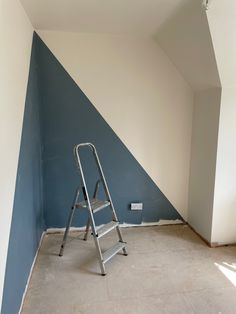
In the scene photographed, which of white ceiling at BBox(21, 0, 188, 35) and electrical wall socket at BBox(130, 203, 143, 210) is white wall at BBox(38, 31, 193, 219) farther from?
electrical wall socket at BBox(130, 203, 143, 210)

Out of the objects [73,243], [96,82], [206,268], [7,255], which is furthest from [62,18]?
[206,268]

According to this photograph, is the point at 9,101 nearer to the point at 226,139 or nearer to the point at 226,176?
the point at 226,139

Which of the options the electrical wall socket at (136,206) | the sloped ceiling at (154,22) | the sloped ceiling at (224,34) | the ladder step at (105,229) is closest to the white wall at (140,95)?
the sloped ceiling at (154,22)

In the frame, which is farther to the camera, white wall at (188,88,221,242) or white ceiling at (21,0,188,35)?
white wall at (188,88,221,242)

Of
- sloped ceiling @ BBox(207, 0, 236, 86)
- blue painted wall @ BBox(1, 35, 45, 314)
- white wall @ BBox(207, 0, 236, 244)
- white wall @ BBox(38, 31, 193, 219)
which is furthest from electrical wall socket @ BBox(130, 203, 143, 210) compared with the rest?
sloped ceiling @ BBox(207, 0, 236, 86)

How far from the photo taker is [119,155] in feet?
9.45

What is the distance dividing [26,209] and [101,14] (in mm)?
1738

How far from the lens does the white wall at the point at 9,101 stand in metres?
1.41

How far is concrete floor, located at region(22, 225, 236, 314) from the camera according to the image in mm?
1817

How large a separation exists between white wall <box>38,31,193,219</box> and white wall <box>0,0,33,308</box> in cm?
76

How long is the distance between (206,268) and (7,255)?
5.59 feet

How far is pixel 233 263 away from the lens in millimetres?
2332

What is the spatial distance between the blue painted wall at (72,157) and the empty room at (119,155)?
0.01 m

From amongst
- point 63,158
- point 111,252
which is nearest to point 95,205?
point 111,252
